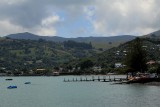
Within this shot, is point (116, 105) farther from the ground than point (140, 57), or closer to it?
closer to it

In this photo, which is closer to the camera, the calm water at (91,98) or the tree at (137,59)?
the calm water at (91,98)

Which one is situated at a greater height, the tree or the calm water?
the tree

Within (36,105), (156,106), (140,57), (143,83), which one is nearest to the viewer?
(156,106)

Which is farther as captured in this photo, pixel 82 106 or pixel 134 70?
pixel 134 70

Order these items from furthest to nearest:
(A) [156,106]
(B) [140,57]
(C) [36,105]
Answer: (B) [140,57], (C) [36,105], (A) [156,106]

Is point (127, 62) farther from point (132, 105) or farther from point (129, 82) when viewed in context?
point (132, 105)

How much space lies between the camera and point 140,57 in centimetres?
15562

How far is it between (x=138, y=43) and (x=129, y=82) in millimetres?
30291

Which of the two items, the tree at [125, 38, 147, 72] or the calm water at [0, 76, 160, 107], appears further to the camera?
the tree at [125, 38, 147, 72]

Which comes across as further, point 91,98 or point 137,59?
point 137,59

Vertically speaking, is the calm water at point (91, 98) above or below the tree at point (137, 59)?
below

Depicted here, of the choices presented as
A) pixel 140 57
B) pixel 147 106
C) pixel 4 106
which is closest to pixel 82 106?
pixel 147 106

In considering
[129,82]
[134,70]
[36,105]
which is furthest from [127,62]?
[36,105]

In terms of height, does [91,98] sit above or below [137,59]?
below
